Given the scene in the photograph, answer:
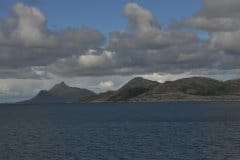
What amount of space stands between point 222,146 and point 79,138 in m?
45.3

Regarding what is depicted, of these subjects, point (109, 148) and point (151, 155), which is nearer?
point (151, 155)

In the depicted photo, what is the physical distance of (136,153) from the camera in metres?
101

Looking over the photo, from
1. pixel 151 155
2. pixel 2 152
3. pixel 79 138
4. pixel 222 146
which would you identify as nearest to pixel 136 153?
pixel 151 155

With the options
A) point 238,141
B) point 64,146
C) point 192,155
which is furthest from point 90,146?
point 238,141

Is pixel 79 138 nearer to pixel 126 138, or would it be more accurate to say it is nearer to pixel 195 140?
pixel 126 138

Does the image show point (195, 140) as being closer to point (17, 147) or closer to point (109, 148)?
point (109, 148)

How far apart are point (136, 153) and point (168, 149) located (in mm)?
9214

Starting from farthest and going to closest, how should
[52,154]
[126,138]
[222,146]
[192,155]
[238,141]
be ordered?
[126,138], [238,141], [222,146], [52,154], [192,155]

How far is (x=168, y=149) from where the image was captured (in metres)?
106

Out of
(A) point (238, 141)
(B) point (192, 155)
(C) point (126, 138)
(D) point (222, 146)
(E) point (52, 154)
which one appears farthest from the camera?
(C) point (126, 138)

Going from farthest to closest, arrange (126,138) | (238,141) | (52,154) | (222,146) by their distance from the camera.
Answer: (126,138)
(238,141)
(222,146)
(52,154)

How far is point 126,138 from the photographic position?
13400 centimetres

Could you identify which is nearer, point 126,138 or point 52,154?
point 52,154

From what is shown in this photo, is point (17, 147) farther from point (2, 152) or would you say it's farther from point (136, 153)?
point (136, 153)
